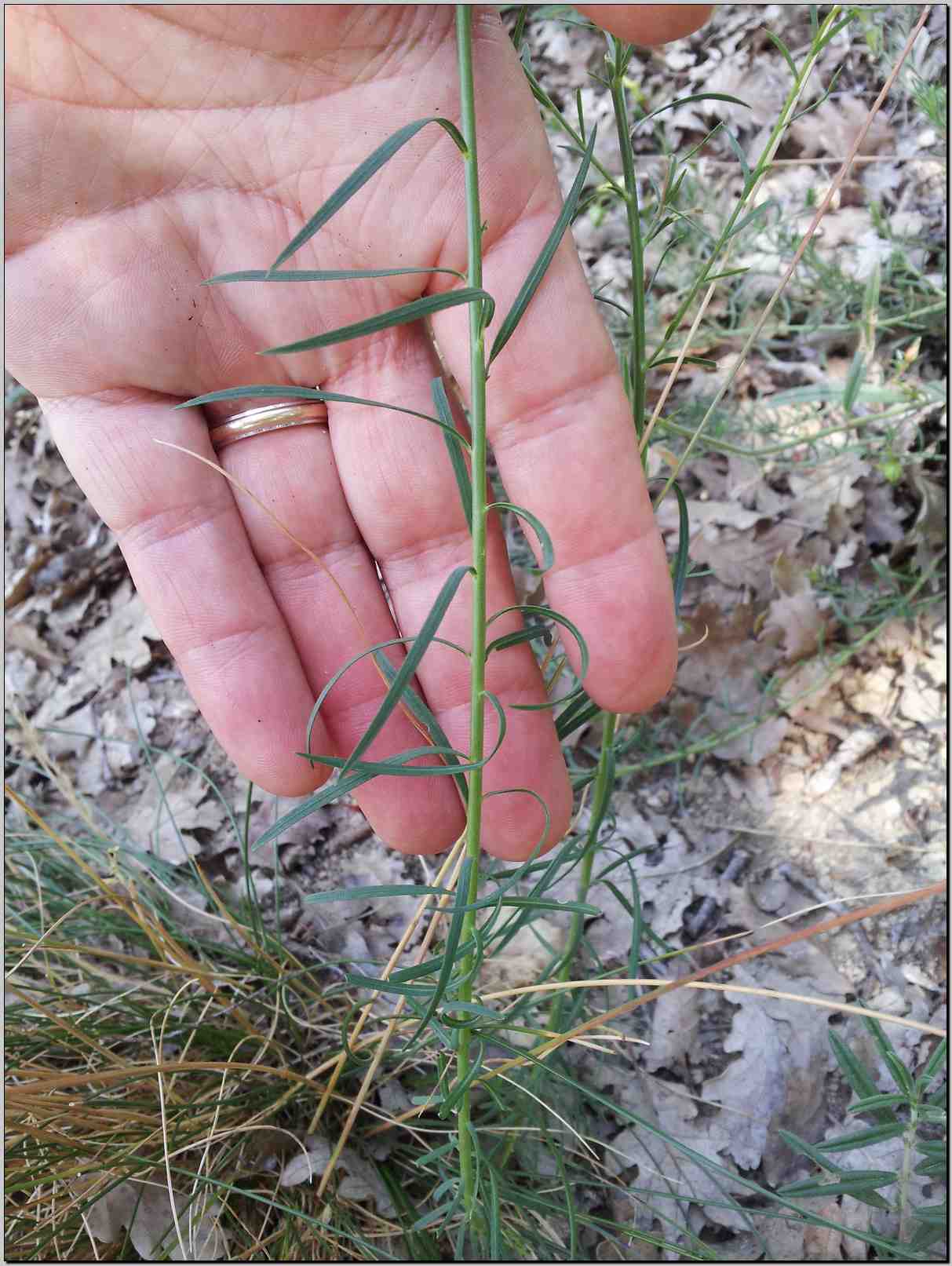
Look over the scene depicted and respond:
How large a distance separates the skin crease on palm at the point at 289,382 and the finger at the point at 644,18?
21 cm

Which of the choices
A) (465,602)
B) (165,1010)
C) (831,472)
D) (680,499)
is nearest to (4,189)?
(465,602)

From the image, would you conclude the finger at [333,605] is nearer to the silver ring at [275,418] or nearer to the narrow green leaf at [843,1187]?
the silver ring at [275,418]

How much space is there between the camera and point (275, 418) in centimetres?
149

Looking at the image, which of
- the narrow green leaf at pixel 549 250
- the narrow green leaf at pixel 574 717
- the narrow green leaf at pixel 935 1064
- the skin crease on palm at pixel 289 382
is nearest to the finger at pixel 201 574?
the skin crease on palm at pixel 289 382

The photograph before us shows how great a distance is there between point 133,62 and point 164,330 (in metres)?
0.42

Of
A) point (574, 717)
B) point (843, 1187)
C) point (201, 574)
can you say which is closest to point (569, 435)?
point (574, 717)

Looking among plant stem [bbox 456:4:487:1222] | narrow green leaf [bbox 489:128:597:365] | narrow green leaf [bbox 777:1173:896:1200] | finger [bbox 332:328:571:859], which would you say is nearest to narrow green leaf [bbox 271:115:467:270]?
plant stem [bbox 456:4:487:1222]

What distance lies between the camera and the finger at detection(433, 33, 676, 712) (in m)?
1.25

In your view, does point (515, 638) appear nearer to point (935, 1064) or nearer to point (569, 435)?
point (569, 435)

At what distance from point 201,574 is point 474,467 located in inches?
26.7

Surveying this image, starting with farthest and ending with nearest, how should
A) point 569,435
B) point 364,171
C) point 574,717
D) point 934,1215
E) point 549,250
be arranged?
1. point 574,717
2. point 569,435
3. point 934,1215
4. point 549,250
5. point 364,171

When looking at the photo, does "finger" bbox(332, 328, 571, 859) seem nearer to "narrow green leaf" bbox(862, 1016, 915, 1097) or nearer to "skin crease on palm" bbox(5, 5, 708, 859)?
"skin crease on palm" bbox(5, 5, 708, 859)

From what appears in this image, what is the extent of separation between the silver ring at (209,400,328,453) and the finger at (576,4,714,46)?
2.22 feet

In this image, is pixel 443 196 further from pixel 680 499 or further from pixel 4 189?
pixel 4 189
